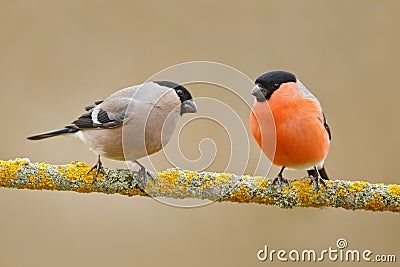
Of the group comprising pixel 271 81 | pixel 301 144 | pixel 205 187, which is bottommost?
pixel 205 187

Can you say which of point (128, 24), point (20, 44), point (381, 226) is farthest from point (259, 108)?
point (20, 44)

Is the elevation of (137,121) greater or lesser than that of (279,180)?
greater

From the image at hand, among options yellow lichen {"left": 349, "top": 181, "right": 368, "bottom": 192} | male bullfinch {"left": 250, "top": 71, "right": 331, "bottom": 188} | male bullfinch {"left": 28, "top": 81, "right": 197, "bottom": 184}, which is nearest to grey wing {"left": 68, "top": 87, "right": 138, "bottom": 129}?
male bullfinch {"left": 28, "top": 81, "right": 197, "bottom": 184}

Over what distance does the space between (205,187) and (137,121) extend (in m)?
0.27

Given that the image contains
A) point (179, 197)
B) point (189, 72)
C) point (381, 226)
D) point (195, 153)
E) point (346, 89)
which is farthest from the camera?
point (346, 89)

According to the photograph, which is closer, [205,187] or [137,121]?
[205,187]

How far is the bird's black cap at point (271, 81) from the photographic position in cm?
157

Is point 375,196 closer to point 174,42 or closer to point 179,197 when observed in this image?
point 179,197

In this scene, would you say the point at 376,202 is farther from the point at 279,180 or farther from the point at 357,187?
the point at 279,180

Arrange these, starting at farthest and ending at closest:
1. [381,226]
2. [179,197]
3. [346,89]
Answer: [346,89], [381,226], [179,197]

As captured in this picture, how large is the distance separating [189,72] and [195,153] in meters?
0.65


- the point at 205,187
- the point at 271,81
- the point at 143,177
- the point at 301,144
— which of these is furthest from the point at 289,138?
the point at 143,177

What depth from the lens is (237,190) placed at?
59.4 inches

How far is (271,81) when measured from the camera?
1.57 m
